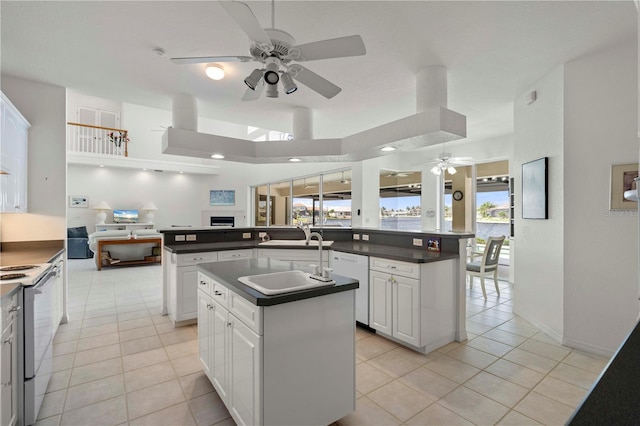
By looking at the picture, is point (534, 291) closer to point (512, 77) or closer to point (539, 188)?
point (539, 188)

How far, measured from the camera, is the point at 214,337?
6.76 feet

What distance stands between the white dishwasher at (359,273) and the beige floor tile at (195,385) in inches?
65.4

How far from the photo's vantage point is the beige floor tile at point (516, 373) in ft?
7.50

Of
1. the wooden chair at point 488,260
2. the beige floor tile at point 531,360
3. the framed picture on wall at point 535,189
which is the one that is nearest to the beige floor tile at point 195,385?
the beige floor tile at point 531,360

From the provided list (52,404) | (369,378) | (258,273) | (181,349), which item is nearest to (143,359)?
(181,349)

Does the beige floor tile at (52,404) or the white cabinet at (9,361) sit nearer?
the white cabinet at (9,361)

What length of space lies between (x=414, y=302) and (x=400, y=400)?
2.89 feet

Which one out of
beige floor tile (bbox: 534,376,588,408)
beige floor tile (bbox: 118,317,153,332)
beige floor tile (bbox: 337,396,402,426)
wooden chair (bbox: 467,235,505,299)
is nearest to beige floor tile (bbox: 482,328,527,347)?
beige floor tile (bbox: 534,376,588,408)

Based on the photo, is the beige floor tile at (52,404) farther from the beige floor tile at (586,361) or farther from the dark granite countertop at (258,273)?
the beige floor tile at (586,361)

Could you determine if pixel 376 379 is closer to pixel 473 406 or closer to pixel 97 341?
pixel 473 406

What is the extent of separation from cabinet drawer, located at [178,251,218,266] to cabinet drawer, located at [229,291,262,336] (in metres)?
1.89

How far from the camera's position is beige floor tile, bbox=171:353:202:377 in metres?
2.46

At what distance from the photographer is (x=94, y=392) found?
2.17 metres

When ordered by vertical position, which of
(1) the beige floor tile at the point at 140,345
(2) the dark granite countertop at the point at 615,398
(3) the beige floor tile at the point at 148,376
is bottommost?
(1) the beige floor tile at the point at 140,345
